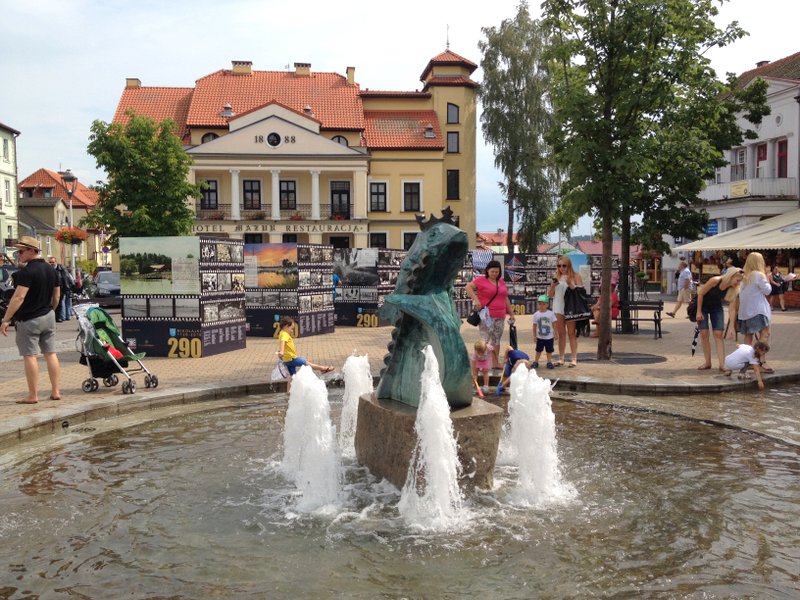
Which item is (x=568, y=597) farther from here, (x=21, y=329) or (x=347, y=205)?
(x=347, y=205)

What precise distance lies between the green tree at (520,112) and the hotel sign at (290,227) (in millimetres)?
10770

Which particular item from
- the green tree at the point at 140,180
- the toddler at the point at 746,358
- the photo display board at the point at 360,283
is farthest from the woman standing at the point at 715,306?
the green tree at the point at 140,180

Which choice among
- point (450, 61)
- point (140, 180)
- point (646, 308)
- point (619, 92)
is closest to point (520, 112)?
point (450, 61)

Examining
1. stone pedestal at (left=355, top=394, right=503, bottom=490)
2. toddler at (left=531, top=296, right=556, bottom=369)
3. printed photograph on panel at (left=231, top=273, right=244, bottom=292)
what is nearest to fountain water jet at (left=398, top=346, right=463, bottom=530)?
stone pedestal at (left=355, top=394, right=503, bottom=490)

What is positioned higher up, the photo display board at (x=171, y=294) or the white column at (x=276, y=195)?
the white column at (x=276, y=195)

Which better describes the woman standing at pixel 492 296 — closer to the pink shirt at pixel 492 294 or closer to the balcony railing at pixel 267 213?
the pink shirt at pixel 492 294

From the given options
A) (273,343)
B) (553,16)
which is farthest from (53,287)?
(553,16)

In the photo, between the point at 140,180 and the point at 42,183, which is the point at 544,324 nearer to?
the point at 140,180

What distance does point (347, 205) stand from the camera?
50.7 m

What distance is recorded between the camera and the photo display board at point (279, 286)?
57.4 ft

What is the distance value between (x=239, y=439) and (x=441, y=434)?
3221 mm

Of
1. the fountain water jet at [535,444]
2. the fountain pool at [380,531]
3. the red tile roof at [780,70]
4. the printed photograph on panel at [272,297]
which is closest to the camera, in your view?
the fountain pool at [380,531]

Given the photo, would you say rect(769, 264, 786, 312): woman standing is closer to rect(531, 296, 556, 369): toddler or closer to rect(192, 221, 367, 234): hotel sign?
rect(531, 296, 556, 369): toddler

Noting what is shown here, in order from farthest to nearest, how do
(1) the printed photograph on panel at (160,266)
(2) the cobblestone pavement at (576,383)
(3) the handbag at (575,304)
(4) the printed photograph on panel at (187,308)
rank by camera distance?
(4) the printed photograph on panel at (187,308) → (1) the printed photograph on panel at (160,266) → (3) the handbag at (575,304) → (2) the cobblestone pavement at (576,383)
